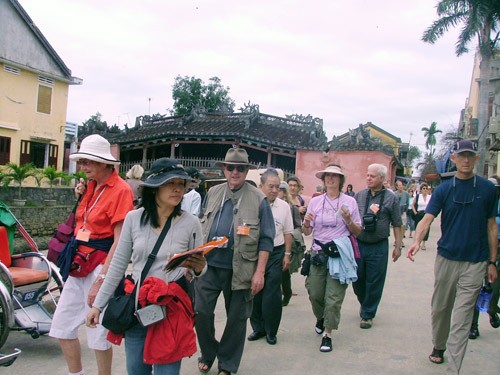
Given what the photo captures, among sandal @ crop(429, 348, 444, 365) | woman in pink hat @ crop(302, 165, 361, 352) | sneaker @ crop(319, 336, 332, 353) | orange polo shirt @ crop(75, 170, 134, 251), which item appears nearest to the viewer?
orange polo shirt @ crop(75, 170, 134, 251)

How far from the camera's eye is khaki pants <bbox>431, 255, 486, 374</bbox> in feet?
14.1

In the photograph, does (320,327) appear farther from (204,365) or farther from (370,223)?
(204,365)

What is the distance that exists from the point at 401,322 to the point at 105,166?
14.1ft

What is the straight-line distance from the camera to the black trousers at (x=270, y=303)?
5.41m

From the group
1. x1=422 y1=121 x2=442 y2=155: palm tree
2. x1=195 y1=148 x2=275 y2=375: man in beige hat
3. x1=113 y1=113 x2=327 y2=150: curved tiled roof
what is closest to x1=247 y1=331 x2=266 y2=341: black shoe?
x1=195 y1=148 x2=275 y2=375: man in beige hat

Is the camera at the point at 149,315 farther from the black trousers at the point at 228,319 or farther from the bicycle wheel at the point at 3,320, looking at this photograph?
the bicycle wheel at the point at 3,320

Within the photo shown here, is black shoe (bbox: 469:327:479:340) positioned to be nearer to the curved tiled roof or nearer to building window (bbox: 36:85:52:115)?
the curved tiled roof

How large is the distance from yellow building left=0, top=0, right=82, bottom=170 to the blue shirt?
2243 centimetres

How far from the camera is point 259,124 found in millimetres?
27688

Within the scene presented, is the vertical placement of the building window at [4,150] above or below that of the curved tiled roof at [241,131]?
below

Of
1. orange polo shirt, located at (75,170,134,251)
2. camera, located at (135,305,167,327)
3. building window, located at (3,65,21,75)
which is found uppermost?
building window, located at (3,65,21,75)

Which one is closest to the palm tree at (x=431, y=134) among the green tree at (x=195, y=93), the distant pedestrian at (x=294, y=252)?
the green tree at (x=195, y=93)

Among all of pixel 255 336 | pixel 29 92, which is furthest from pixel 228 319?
pixel 29 92

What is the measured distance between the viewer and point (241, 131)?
2627 centimetres
